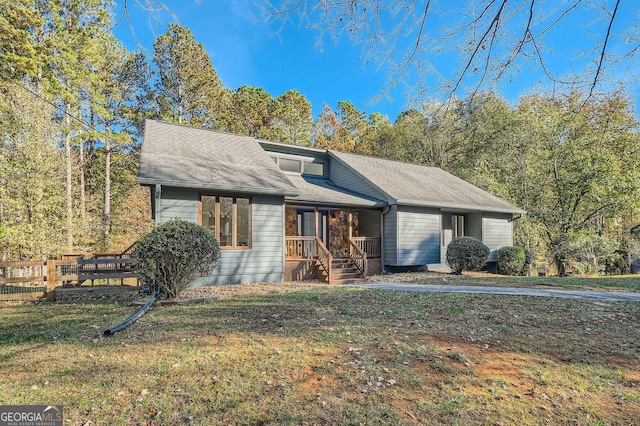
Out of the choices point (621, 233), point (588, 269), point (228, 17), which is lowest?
point (588, 269)

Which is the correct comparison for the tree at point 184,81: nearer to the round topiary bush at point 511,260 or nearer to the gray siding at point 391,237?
the gray siding at point 391,237

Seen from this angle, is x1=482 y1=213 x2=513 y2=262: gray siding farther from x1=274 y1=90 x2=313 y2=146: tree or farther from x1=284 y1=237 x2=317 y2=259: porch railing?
x1=274 y1=90 x2=313 y2=146: tree

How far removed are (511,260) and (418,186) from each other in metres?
5.31

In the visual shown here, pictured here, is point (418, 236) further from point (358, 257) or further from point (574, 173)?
point (574, 173)

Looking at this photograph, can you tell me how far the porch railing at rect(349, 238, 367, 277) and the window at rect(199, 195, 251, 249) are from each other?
404 centimetres

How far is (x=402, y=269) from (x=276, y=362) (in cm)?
1098

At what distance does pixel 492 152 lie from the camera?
80.0 ft

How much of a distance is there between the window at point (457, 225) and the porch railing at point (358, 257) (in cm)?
604

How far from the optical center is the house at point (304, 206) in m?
9.81

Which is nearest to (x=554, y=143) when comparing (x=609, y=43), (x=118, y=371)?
(x=609, y=43)

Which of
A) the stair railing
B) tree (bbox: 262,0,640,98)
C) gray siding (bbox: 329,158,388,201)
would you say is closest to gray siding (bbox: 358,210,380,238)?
gray siding (bbox: 329,158,388,201)

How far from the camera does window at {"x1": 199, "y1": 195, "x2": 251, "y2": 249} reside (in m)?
9.89

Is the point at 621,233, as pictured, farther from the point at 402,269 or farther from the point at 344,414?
the point at 344,414

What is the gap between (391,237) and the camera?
530 inches
